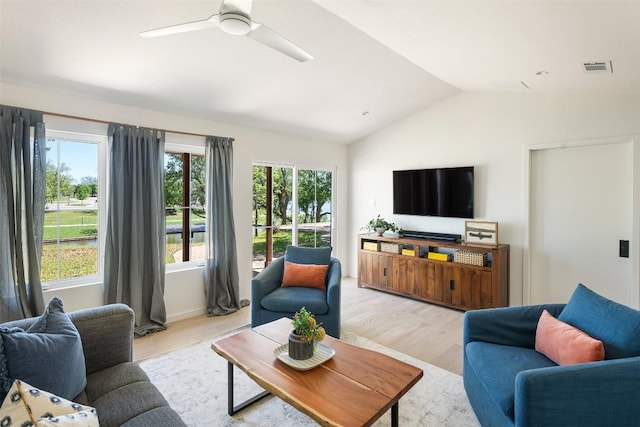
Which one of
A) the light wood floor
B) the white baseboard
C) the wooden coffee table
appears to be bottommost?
the light wood floor

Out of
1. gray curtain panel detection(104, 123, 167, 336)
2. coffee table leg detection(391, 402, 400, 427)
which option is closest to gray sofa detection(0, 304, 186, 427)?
coffee table leg detection(391, 402, 400, 427)

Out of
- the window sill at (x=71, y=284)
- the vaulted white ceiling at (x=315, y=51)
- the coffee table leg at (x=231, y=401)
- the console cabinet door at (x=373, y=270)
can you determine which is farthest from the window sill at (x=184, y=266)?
the console cabinet door at (x=373, y=270)

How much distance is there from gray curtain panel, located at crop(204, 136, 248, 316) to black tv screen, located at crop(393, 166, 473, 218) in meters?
2.63

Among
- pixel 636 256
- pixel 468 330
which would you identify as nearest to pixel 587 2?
pixel 468 330

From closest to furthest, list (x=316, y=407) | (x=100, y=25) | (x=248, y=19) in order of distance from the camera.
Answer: (x=316, y=407), (x=248, y=19), (x=100, y=25)

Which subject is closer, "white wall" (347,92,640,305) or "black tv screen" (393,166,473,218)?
"white wall" (347,92,640,305)

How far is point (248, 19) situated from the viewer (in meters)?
1.76

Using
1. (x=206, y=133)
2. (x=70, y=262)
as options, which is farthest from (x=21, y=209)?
(x=206, y=133)

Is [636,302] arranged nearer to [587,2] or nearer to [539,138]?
[539,138]

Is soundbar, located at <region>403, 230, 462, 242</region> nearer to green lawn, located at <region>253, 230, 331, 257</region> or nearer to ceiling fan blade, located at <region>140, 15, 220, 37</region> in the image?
green lawn, located at <region>253, 230, 331, 257</region>

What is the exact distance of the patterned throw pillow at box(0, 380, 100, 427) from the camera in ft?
3.88

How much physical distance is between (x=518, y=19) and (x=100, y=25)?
9.59 feet

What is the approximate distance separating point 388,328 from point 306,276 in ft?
3.61

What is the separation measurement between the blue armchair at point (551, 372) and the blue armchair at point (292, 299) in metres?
1.30
